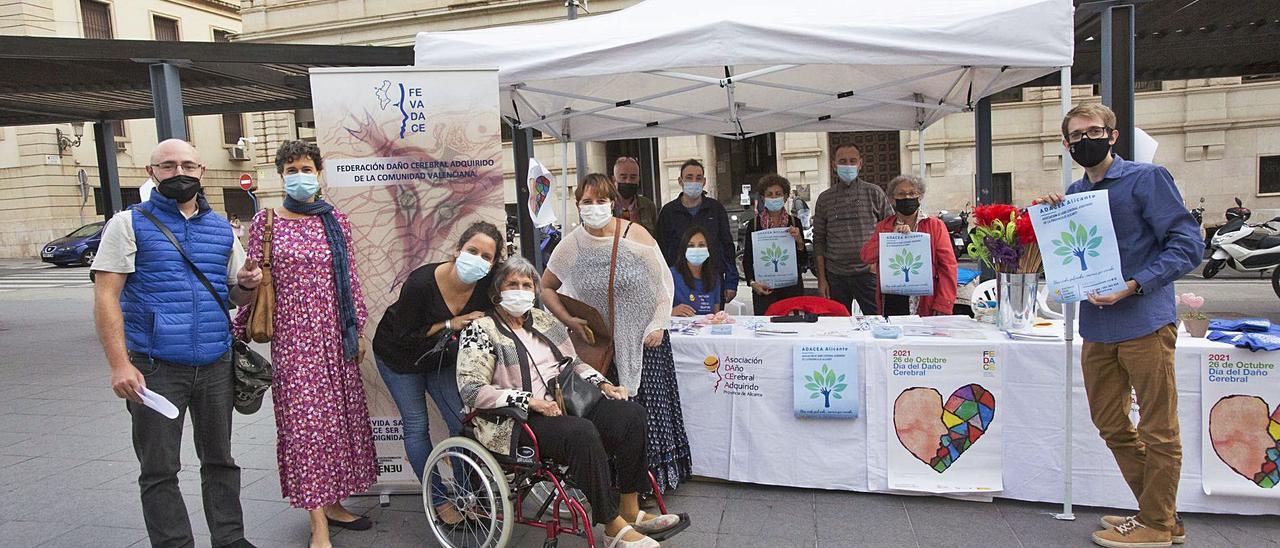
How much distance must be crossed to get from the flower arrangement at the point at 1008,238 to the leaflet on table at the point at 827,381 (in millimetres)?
873

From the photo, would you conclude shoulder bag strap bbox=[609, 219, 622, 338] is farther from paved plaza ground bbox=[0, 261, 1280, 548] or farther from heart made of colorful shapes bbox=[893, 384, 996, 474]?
heart made of colorful shapes bbox=[893, 384, 996, 474]

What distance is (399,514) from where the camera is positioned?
402 cm

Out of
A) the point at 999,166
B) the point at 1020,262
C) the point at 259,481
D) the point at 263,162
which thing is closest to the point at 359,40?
the point at 263,162

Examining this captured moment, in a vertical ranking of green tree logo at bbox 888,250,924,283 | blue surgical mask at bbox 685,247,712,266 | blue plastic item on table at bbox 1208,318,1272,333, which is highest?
blue surgical mask at bbox 685,247,712,266

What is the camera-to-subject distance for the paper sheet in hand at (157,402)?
2.92 m

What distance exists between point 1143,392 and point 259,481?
453 cm

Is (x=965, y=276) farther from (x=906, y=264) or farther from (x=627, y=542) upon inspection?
(x=627, y=542)

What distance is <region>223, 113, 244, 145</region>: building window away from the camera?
114 feet

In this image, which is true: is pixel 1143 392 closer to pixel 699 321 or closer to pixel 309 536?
pixel 699 321

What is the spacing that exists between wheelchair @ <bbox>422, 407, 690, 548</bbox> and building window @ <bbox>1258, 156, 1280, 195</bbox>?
22049 millimetres

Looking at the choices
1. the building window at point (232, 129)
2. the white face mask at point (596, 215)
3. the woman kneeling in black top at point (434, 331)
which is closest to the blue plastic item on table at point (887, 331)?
the white face mask at point (596, 215)

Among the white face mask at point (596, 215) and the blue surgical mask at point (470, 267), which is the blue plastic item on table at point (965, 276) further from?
A: the blue surgical mask at point (470, 267)

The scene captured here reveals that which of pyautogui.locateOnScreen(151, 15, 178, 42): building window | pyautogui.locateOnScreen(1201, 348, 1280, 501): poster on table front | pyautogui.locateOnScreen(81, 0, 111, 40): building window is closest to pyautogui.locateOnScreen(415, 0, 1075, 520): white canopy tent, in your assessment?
pyautogui.locateOnScreen(1201, 348, 1280, 501): poster on table front

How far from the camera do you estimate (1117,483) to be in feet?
11.9
